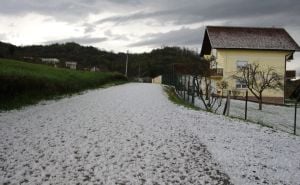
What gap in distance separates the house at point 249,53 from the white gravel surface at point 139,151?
2928 centimetres

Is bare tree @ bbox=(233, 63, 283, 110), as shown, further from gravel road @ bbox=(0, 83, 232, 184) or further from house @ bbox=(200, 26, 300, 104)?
gravel road @ bbox=(0, 83, 232, 184)

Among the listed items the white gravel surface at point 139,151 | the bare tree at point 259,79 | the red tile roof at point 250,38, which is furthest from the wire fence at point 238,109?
the red tile roof at point 250,38

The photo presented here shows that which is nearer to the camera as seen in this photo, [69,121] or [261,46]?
[69,121]

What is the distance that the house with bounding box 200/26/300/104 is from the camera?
4128 centimetres

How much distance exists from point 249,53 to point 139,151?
3569 cm

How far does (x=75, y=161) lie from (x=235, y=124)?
7.11 meters

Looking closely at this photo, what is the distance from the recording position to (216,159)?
7.91 m

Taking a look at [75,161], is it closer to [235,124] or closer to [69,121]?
[69,121]

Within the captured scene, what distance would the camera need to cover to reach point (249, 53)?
4181 cm

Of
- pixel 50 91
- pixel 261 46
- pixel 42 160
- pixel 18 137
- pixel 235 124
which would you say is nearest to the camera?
pixel 42 160

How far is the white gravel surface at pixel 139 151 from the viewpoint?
6.59m

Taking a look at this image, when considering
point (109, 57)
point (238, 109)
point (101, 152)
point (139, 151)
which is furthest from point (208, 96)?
point (109, 57)

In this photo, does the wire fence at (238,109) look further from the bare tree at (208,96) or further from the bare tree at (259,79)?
the bare tree at (259,79)

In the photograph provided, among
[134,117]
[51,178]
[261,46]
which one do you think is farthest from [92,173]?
[261,46]
